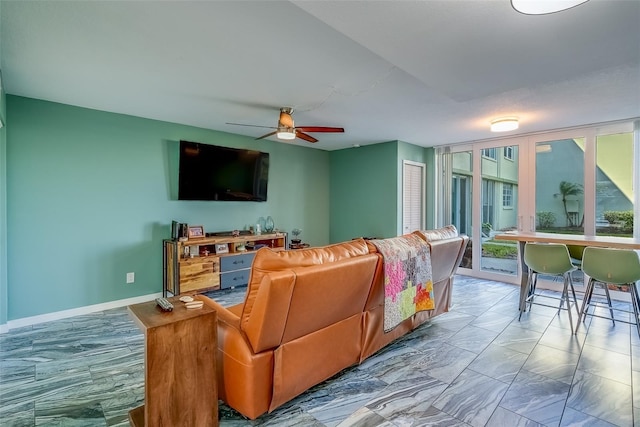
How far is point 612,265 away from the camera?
2.79m

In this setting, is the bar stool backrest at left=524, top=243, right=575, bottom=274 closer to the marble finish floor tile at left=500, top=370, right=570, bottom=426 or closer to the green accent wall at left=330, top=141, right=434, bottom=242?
the marble finish floor tile at left=500, top=370, right=570, bottom=426

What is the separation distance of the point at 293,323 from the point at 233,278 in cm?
284

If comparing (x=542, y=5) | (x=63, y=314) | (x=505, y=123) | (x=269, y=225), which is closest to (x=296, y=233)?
(x=269, y=225)

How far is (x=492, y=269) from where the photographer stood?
5203mm

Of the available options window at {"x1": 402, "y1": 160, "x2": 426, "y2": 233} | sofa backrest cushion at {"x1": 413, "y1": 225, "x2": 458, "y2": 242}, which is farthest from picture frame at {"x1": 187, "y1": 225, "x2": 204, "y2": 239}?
window at {"x1": 402, "y1": 160, "x2": 426, "y2": 233}

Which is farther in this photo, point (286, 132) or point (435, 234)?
point (286, 132)

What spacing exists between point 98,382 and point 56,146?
2611 millimetres

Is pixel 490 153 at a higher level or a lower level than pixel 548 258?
higher

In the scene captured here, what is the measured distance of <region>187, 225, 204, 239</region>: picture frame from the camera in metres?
4.16

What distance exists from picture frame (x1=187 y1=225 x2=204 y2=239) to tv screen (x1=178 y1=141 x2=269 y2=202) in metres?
0.40

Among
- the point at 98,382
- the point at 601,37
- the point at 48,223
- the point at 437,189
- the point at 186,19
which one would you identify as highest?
the point at 186,19

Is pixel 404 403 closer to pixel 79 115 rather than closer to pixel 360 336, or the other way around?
pixel 360 336

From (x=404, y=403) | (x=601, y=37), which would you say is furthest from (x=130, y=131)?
(x=601, y=37)

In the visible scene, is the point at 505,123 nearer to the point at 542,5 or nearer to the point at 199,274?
the point at 542,5
